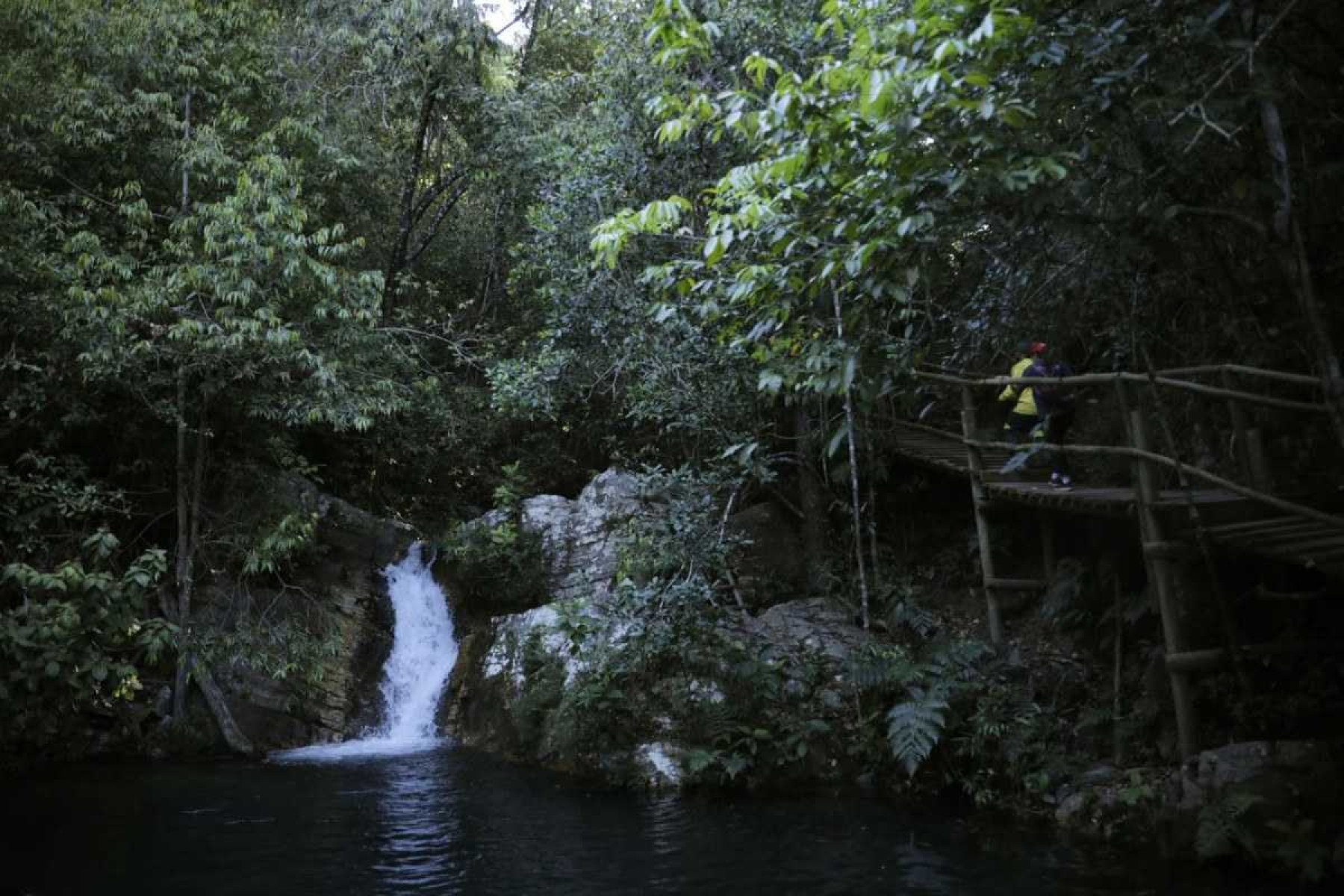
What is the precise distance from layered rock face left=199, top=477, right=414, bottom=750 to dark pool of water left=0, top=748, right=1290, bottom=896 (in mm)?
2221

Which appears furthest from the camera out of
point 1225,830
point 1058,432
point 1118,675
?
point 1058,432

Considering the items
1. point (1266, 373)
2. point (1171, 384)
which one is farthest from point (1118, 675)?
point (1266, 373)

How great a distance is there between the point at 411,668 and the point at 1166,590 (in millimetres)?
9372

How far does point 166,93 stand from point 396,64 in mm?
4528

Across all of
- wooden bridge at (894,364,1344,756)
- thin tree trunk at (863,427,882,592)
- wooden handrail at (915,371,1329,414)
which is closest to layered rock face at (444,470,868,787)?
thin tree trunk at (863,427,882,592)

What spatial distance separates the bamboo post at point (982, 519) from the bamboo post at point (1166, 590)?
2.91 meters

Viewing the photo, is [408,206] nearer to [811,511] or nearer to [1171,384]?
[811,511]

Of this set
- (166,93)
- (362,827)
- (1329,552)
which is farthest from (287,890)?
(166,93)

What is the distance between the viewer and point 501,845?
7223 millimetres

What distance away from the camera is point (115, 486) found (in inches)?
511

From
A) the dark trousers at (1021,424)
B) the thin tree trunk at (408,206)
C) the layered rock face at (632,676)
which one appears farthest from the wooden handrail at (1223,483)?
the thin tree trunk at (408,206)

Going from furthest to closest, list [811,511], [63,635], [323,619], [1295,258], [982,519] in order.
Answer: [323,619]
[811,511]
[982,519]
[63,635]
[1295,258]

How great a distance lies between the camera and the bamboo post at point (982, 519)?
33.0 ft

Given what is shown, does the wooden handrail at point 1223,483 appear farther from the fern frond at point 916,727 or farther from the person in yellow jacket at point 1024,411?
the person in yellow jacket at point 1024,411
